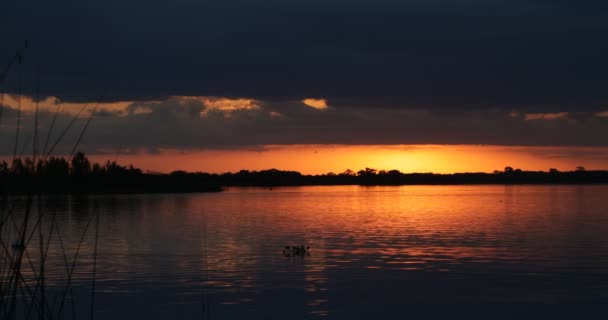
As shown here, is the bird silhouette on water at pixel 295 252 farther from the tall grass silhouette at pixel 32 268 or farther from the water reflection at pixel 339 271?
the tall grass silhouette at pixel 32 268

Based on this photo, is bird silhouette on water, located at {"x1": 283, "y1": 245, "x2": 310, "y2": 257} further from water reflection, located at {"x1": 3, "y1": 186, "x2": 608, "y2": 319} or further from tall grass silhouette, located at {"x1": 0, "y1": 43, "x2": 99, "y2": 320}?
tall grass silhouette, located at {"x1": 0, "y1": 43, "x2": 99, "y2": 320}

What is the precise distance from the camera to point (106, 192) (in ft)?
460

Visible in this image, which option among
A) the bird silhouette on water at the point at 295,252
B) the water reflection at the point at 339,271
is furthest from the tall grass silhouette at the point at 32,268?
the bird silhouette on water at the point at 295,252

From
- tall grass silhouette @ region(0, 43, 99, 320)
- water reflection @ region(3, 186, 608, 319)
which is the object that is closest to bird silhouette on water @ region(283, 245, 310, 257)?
water reflection @ region(3, 186, 608, 319)

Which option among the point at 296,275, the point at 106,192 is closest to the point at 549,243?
the point at 296,275

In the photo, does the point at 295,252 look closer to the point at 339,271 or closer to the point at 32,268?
the point at 339,271

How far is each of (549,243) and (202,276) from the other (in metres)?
20.2

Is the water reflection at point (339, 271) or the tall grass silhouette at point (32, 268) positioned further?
the water reflection at point (339, 271)

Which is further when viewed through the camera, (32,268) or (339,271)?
(339,271)

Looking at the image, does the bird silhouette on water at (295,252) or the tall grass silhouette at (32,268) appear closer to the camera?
the tall grass silhouette at (32,268)

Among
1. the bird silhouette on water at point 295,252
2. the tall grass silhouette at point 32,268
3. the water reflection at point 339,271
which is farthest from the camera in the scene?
the bird silhouette on water at point 295,252

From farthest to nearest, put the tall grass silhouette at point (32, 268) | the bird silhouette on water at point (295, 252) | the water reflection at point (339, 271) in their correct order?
the bird silhouette on water at point (295, 252) < the water reflection at point (339, 271) < the tall grass silhouette at point (32, 268)

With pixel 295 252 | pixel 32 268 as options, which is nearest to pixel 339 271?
pixel 295 252

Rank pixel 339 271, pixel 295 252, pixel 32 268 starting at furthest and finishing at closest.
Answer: pixel 295 252
pixel 339 271
pixel 32 268
